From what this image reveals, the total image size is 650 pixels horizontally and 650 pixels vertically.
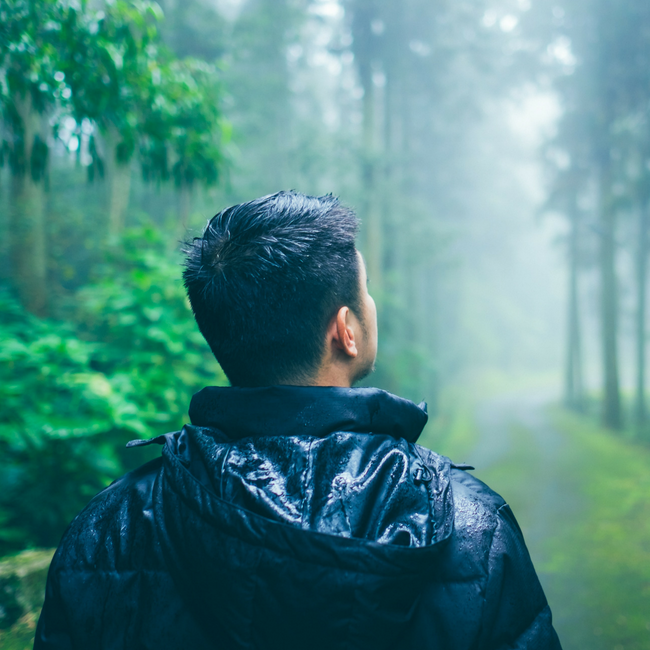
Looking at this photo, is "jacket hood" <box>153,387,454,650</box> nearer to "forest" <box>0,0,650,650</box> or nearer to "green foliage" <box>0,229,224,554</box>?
"forest" <box>0,0,650,650</box>

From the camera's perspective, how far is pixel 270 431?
1176mm

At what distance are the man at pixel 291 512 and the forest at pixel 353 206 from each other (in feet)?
1.62

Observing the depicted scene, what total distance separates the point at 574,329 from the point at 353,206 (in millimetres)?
22055

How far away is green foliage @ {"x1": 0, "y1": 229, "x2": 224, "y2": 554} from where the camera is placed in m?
3.98

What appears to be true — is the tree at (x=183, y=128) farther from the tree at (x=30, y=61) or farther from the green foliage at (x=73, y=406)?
the green foliage at (x=73, y=406)

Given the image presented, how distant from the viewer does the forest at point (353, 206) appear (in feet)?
13.0

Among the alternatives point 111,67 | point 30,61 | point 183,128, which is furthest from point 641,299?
point 30,61

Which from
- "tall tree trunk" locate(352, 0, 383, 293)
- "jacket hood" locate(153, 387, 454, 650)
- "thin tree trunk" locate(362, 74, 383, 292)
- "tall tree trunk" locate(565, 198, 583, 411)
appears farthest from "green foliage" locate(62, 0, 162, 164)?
"tall tree trunk" locate(565, 198, 583, 411)

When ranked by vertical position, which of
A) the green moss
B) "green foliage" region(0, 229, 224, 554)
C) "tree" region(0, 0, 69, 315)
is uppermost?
"tree" region(0, 0, 69, 315)

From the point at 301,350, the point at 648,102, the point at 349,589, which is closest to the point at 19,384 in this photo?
the point at 301,350

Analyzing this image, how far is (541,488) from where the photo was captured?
10.4 meters

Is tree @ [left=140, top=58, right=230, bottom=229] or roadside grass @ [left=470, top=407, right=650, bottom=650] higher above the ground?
tree @ [left=140, top=58, right=230, bottom=229]

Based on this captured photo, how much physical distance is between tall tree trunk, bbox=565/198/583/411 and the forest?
90mm

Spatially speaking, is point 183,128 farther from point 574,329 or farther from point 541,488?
point 574,329
